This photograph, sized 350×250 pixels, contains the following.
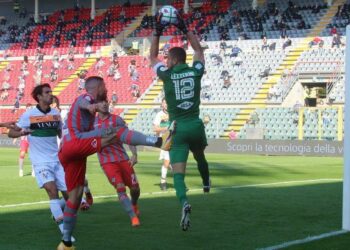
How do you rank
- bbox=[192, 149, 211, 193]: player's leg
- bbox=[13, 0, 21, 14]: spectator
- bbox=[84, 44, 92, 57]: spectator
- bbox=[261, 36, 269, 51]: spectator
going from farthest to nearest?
bbox=[13, 0, 21, 14]: spectator < bbox=[84, 44, 92, 57]: spectator < bbox=[261, 36, 269, 51]: spectator < bbox=[192, 149, 211, 193]: player's leg

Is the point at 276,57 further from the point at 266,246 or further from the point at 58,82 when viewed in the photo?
the point at 266,246

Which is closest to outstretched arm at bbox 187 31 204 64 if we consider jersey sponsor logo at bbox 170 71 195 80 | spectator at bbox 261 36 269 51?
jersey sponsor logo at bbox 170 71 195 80

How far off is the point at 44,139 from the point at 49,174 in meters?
0.51

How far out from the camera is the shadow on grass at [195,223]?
8.75 metres

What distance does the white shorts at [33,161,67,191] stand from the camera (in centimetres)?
972

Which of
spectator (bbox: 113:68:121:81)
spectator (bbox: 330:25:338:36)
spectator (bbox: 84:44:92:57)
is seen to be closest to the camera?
spectator (bbox: 330:25:338:36)

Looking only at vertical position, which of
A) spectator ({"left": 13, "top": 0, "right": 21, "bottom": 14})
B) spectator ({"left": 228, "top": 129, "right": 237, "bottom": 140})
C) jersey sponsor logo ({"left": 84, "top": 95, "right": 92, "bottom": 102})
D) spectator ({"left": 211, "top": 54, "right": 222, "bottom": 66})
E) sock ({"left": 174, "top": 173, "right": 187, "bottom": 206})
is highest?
spectator ({"left": 13, "top": 0, "right": 21, "bottom": 14})

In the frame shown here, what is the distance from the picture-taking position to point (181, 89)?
9.48 metres

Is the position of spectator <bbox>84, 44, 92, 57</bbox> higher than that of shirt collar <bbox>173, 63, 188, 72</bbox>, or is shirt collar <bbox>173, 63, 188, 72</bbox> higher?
spectator <bbox>84, 44, 92, 57</bbox>

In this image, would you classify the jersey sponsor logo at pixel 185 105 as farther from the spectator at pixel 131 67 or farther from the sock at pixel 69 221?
the spectator at pixel 131 67

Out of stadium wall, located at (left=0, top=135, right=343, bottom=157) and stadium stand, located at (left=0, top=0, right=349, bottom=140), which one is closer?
stadium wall, located at (left=0, top=135, right=343, bottom=157)

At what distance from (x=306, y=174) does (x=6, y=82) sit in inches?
1345

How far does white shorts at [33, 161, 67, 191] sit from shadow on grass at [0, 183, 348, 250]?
595mm

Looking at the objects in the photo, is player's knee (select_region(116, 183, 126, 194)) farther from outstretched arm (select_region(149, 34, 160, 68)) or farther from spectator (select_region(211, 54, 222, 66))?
spectator (select_region(211, 54, 222, 66))
